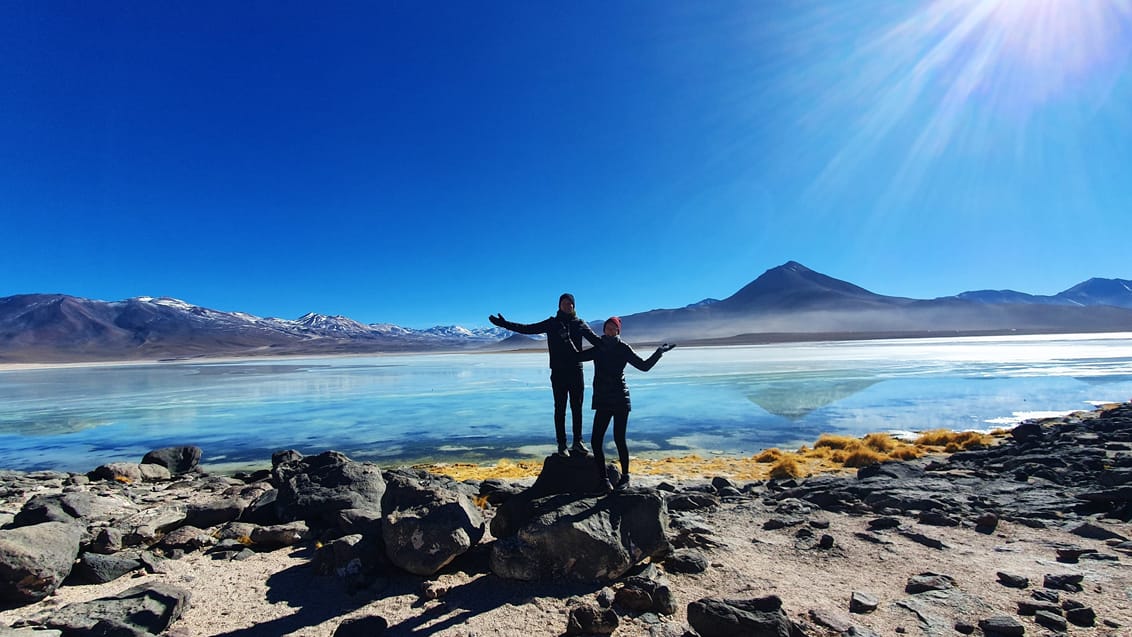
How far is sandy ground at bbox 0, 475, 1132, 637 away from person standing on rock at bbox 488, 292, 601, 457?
1545 mm

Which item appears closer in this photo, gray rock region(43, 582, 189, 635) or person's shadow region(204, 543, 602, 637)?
gray rock region(43, 582, 189, 635)

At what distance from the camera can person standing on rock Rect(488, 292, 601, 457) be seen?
234 inches

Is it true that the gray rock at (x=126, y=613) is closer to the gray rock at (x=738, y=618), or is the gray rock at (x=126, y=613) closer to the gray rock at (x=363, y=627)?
the gray rock at (x=363, y=627)

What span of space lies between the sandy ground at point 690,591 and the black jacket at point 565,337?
2012 millimetres

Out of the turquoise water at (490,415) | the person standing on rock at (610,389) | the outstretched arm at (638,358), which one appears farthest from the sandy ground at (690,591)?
the turquoise water at (490,415)

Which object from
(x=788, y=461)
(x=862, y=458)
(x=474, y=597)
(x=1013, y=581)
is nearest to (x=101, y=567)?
(x=474, y=597)

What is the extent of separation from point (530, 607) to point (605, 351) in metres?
2.48

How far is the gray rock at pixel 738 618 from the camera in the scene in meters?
3.90

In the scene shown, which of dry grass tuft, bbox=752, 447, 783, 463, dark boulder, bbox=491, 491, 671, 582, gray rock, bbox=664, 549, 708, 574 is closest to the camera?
dark boulder, bbox=491, 491, 671, 582

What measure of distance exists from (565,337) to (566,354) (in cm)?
18

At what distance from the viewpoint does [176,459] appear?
12.0 m

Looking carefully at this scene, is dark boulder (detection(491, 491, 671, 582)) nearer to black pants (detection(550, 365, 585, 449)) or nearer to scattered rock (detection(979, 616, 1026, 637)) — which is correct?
black pants (detection(550, 365, 585, 449))

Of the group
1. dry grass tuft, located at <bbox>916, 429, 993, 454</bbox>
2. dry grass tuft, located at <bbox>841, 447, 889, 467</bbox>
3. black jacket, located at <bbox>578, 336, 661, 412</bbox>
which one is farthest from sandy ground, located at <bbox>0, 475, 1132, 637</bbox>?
dry grass tuft, located at <bbox>916, 429, 993, 454</bbox>

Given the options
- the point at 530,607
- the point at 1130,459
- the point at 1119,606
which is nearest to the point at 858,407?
the point at 1130,459
